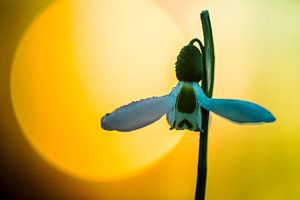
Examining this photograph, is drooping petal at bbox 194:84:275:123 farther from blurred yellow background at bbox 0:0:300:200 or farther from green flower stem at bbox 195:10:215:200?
blurred yellow background at bbox 0:0:300:200

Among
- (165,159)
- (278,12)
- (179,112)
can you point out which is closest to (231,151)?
(165,159)

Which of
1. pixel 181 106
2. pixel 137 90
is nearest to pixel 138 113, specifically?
pixel 181 106

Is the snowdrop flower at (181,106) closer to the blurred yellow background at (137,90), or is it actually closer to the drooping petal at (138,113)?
the drooping petal at (138,113)

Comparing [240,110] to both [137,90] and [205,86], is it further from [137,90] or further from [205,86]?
[137,90]

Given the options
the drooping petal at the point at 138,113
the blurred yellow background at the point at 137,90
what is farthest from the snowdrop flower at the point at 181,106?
the blurred yellow background at the point at 137,90

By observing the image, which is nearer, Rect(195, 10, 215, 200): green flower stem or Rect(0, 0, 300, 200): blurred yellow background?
Rect(195, 10, 215, 200): green flower stem

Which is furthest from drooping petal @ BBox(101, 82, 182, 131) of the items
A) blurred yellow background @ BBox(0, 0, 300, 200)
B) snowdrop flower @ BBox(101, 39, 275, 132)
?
blurred yellow background @ BBox(0, 0, 300, 200)
